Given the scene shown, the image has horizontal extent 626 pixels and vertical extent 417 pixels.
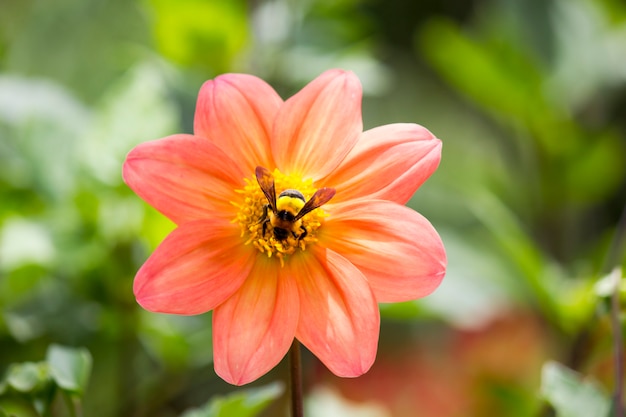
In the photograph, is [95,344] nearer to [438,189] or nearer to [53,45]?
[53,45]

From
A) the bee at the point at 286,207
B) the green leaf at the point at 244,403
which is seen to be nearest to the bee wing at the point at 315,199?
the bee at the point at 286,207

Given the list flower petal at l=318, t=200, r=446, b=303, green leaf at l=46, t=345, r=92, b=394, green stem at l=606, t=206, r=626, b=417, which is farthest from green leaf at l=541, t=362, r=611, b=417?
green leaf at l=46, t=345, r=92, b=394

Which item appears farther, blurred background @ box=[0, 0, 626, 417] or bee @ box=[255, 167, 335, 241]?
blurred background @ box=[0, 0, 626, 417]

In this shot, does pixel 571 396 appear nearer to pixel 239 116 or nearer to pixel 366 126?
pixel 239 116

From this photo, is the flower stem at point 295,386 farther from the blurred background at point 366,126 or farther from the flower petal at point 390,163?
the blurred background at point 366,126

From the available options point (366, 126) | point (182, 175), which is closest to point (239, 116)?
point (182, 175)

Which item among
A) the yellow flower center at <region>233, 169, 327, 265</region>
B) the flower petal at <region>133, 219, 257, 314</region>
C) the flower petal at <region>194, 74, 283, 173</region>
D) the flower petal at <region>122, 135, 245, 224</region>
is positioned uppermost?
the flower petal at <region>194, 74, 283, 173</region>

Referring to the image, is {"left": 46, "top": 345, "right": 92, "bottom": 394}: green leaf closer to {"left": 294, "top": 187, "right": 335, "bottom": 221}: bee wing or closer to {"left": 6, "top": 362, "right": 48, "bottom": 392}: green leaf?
{"left": 6, "top": 362, "right": 48, "bottom": 392}: green leaf
